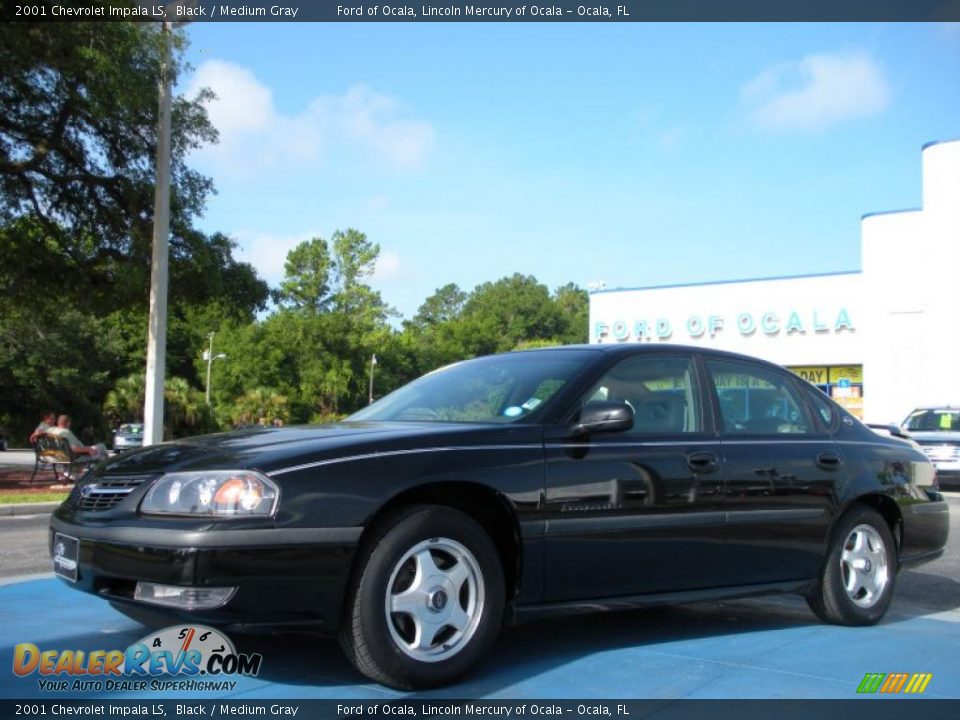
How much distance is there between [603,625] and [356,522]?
218 centimetres

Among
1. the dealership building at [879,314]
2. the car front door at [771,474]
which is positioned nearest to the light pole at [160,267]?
the car front door at [771,474]

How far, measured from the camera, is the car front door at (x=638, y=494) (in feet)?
14.6

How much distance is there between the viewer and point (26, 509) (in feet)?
44.0

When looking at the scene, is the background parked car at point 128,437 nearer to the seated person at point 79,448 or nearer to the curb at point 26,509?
the seated person at point 79,448

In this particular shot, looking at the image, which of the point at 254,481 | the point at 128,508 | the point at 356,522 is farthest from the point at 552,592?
the point at 128,508

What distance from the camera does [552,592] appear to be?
173 inches

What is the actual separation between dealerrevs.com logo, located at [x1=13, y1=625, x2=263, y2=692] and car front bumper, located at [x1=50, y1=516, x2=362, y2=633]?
46 centimetres

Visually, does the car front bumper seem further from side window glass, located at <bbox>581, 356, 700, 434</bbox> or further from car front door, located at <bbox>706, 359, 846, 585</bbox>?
car front door, located at <bbox>706, 359, 846, 585</bbox>

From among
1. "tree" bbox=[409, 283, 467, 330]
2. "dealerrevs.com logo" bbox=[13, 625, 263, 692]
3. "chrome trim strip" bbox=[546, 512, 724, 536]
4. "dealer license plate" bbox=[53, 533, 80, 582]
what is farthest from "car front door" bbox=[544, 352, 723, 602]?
"tree" bbox=[409, 283, 467, 330]

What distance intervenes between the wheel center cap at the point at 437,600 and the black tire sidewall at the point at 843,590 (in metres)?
2.51

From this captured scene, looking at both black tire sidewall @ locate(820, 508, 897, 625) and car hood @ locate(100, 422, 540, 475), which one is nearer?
car hood @ locate(100, 422, 540, 475)

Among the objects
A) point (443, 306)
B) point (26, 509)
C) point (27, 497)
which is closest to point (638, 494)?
point (26, 509)

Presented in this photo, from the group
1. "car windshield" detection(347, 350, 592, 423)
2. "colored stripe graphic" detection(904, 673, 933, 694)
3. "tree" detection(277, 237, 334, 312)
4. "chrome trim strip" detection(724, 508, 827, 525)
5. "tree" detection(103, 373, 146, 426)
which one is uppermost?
"tree" detection(277, 237, 334, 312)

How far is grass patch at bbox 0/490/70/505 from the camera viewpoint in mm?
13883
